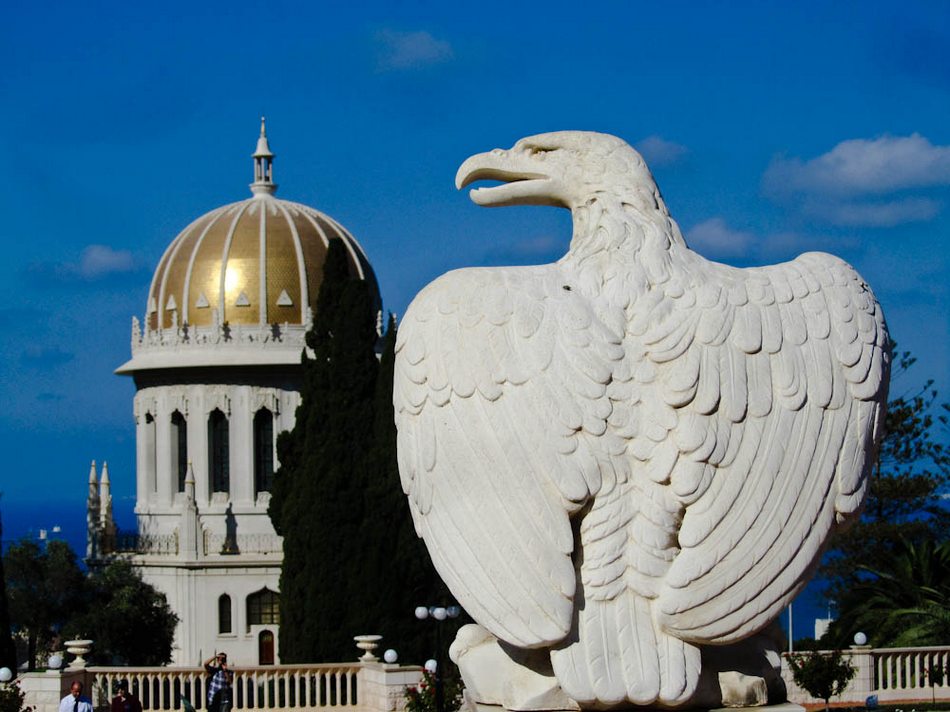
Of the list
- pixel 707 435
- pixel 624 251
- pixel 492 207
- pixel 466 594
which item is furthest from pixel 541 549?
pixel 492 207

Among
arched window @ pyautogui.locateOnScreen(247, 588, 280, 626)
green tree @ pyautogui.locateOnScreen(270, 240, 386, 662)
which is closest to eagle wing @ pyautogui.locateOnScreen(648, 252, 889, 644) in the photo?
green tree @ pyautogui.locateOnScreen(270, 240, 386, 662)

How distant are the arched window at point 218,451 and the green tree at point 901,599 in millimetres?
28342

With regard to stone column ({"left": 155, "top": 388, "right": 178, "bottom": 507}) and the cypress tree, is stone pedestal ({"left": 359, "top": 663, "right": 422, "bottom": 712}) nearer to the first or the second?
the cypress tree

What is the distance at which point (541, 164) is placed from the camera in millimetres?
8492

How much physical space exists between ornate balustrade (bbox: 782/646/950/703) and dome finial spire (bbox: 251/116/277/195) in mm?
33561

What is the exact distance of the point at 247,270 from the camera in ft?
158

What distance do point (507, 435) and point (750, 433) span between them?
3.53 ft

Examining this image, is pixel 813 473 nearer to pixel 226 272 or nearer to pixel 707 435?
pixel 707 435

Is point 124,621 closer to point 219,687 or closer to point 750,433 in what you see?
point 219,687

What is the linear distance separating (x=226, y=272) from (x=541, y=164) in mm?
40181

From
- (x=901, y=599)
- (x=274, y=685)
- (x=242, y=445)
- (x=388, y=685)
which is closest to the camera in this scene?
(x=388, y=685)

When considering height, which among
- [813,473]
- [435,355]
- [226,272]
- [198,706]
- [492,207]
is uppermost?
[226,272]

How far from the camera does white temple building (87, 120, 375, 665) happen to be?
4700cm

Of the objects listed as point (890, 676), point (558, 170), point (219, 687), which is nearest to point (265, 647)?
point (890, 676)
